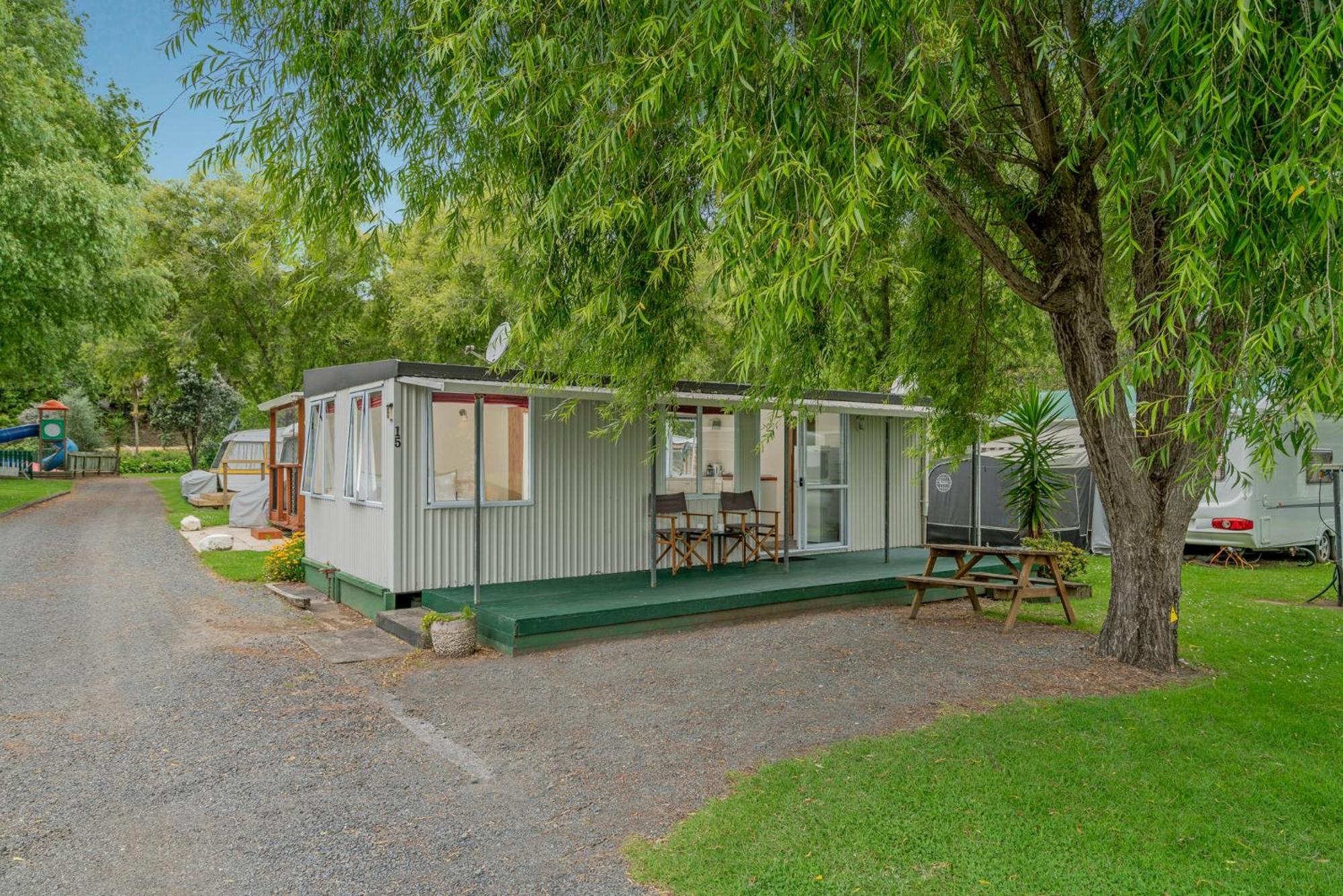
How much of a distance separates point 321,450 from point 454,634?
14.3 feet

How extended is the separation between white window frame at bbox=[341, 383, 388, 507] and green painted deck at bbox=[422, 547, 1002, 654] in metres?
1.33

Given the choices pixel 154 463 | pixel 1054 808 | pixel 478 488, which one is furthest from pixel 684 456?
pixel 154 463

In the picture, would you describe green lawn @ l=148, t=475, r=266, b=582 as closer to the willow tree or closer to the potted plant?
the potted plant

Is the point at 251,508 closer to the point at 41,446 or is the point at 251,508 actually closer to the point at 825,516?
the point at 825,516

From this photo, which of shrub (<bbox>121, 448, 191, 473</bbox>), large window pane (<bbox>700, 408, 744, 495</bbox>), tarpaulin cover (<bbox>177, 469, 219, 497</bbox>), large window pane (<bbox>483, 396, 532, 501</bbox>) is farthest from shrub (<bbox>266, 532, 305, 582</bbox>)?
shrub (<bbox>121, 448, 191, 473</bbox>)

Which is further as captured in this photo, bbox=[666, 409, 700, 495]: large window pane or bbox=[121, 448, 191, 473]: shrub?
bbox=[121, 448, 191, 473]: shrub

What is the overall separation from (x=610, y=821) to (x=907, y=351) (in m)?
5.59

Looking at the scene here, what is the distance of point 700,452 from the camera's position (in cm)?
993

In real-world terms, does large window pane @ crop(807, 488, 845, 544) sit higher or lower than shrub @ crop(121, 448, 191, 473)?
lower

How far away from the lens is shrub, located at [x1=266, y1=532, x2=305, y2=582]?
10828 millimetres

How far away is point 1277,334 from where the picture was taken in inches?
110

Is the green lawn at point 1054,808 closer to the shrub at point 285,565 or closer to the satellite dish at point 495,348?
the satellite dish at point 495,348

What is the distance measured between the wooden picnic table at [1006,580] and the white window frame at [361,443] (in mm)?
5062

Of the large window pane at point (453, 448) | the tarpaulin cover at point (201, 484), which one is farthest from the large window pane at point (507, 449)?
the tarpaulin cover at point (201, 484)
